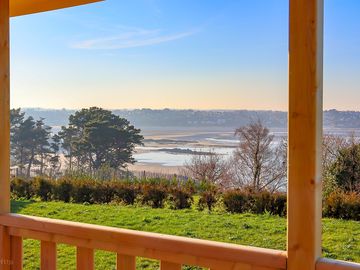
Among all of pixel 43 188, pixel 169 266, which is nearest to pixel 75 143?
pixel 43 188

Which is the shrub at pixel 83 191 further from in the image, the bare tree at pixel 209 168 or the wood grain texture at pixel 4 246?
the wood grain texture at pixel 4 246

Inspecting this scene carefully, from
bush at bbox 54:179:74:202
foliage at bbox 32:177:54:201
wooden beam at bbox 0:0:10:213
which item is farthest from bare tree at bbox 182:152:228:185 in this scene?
wooden beam at bbox 0:0:10:213

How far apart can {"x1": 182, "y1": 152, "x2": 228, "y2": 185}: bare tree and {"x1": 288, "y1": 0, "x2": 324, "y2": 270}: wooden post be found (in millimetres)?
3104

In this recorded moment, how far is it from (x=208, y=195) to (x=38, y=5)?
10.3ft

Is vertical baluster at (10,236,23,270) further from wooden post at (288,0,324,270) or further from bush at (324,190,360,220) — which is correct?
bush at (324,190,360,220)

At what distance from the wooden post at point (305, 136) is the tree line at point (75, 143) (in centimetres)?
331

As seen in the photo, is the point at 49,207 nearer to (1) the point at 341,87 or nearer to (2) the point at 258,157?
(2) the point at 258,157

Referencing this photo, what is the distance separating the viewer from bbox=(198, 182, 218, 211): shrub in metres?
4.50

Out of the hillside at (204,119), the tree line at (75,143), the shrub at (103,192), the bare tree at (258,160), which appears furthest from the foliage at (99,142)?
the bare tree at (258,160)

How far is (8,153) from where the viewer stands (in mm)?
1718

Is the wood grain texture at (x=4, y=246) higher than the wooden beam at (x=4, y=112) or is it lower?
lower

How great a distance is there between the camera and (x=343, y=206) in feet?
12.3

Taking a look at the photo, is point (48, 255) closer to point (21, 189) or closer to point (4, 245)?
point (4, 245)

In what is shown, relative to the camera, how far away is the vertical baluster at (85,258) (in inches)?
58.9
